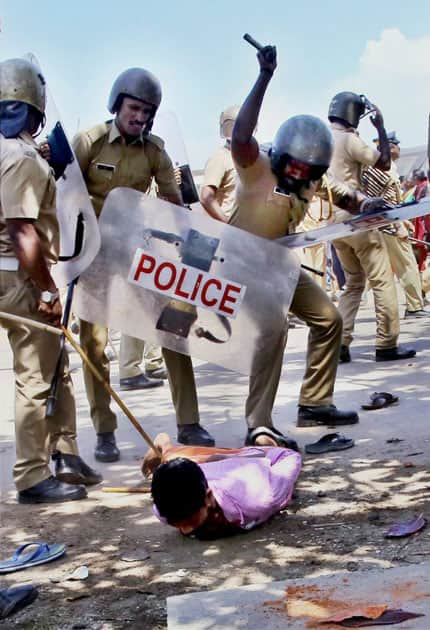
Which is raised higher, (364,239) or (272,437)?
(364,239)

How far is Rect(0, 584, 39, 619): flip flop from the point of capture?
3529 millimetres

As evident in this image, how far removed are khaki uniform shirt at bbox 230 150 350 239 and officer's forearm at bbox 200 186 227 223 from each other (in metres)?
2.20

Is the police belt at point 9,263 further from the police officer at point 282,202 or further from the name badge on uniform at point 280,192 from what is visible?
the name badge on uniform at point 280,192

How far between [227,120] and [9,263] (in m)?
3.79

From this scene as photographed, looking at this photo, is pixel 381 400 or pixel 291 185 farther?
pixel 381 400

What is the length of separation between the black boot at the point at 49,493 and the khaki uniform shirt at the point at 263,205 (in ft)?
5.20

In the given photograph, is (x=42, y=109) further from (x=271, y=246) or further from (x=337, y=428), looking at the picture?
(x=337, y=428)

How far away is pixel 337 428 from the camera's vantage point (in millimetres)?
A: 6008

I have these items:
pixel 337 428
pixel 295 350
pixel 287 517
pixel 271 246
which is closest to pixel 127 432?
pixel 337 428

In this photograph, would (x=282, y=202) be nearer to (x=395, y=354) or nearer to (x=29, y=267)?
(x=29, y=267)

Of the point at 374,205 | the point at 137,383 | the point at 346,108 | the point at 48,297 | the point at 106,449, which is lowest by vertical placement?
the point at 106,449

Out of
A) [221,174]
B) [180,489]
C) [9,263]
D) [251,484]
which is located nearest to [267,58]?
[9,263]

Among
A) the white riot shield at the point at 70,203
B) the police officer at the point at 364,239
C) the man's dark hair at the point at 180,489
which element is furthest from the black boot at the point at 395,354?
the man's dark hair at the point at 180,489

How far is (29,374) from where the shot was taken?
4.89 m
